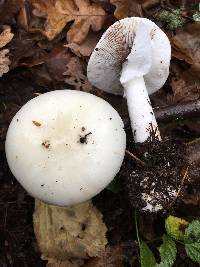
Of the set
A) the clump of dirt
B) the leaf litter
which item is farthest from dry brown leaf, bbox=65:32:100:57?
the clump of dirt

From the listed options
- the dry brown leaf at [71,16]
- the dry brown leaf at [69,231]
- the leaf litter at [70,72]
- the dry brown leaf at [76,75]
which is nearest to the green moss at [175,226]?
the leaf litter at [70,72]

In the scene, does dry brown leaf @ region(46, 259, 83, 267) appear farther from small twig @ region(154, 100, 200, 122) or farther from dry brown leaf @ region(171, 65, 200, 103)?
dry brown leaf @ region(171, 65, 200, 103)

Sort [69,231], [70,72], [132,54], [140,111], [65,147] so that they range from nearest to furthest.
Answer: [65,147]
[132,54]
[140,111]
[69,231]
[70,72]

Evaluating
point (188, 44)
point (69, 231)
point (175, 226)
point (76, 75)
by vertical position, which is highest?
point (188, 44)

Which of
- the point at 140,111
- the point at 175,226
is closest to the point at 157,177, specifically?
the point at 175,226

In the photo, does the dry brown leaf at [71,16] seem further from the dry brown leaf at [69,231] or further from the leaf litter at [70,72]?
the dry brown leaf at [69,231]

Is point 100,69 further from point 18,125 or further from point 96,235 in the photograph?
point 96,235

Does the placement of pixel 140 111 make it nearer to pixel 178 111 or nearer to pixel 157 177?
pixel 178 111
